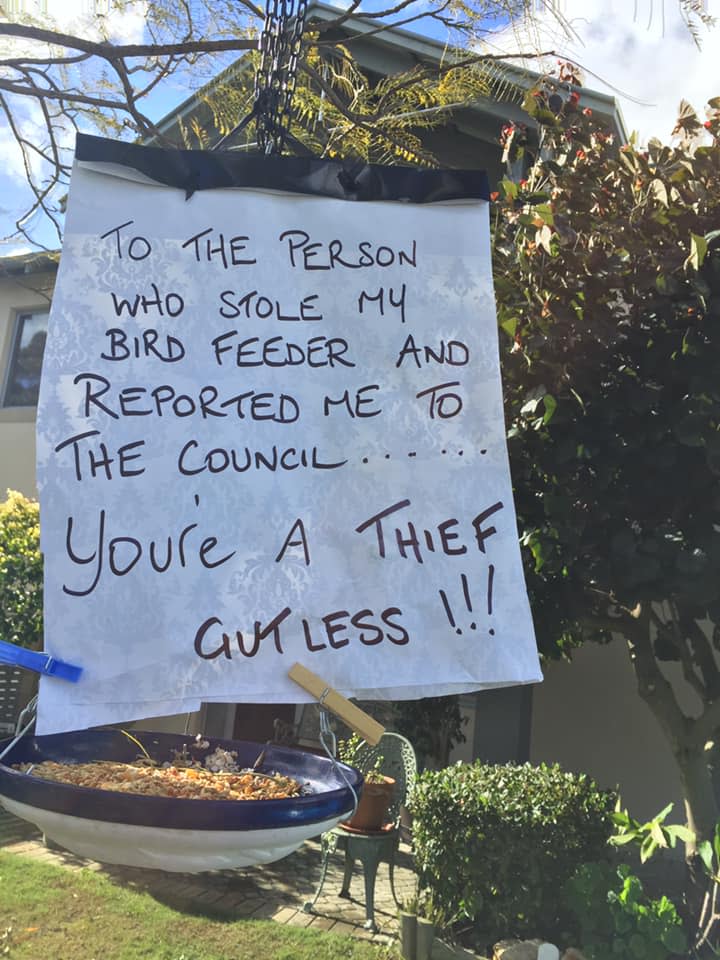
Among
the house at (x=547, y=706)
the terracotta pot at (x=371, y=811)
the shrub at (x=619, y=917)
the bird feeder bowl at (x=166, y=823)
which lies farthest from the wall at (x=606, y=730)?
the bird feeder bowl at (x=166, y=823)

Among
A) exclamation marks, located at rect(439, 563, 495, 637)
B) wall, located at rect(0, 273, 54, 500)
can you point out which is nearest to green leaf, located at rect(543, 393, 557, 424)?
exclamation marks, located at rect(439, 563, 495, 637)

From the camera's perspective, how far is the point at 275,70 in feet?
6.06

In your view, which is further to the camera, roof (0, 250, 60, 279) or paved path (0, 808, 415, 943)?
roof (0, 250, 60, 279)

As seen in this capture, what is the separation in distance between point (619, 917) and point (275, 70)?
358 centimetres

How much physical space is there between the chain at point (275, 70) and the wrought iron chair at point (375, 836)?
149 inches

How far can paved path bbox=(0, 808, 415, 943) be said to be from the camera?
5.05 meters

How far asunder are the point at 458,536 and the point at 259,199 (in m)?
0.77

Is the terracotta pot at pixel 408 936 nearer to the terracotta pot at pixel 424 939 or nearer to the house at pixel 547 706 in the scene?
the terracotta pot at pixel 424 939

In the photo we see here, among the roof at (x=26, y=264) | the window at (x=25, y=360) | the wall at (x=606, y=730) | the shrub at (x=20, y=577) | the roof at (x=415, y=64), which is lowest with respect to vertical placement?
the wall at (x=606, y=730)

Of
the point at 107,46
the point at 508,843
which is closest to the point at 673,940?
the point at 508,843

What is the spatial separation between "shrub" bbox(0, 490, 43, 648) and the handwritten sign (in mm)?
5092

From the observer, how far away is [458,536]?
58.1 inches

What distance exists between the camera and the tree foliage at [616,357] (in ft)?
9.96

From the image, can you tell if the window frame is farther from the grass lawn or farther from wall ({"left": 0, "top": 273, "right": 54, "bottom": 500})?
the grass lawn
